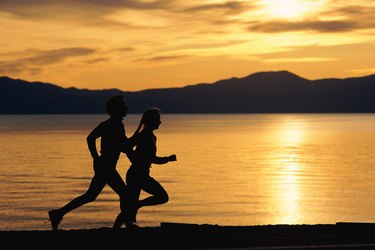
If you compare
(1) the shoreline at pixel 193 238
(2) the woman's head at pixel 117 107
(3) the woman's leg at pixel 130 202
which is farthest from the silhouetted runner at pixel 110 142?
(1) the shoreline at pixel 193 238

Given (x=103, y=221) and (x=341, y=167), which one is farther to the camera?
(x=341, y=167)

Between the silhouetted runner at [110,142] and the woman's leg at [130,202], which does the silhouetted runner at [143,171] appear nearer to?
the woman's leg at [130,202]

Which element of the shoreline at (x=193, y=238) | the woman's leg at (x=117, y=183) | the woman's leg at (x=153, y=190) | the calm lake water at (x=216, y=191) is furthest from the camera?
the calm lake water at (x=216, y=191)

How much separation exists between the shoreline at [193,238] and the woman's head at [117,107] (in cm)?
182

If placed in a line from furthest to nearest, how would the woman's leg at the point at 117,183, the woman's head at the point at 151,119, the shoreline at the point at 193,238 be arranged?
the woman's head at the point at 151,119 < the woman's leg at the point at 117,183 < the shoreline at the point at 193,238

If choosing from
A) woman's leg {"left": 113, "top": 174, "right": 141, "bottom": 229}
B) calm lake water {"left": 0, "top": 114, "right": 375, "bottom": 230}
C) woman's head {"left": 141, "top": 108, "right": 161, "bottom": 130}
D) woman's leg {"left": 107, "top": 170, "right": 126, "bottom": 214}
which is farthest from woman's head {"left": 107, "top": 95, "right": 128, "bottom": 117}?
calm lake water {"left": 0, "top": 114, "right": 375, "bottom": 230}

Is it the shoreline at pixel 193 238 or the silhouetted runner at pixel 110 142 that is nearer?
the shoreline at pixel 193 238

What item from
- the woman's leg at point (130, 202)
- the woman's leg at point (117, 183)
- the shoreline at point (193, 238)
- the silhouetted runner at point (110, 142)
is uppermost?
the silhouetted runner at point (110, 142)

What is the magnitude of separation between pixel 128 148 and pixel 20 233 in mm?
2100

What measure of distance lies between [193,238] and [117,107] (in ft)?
8.04

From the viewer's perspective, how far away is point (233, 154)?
301ft

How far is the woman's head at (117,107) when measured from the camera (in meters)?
11.3

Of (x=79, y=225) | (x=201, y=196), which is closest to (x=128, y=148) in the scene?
(x=79, y=225)

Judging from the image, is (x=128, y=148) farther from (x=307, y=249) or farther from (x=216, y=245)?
(x=307, y=249)
